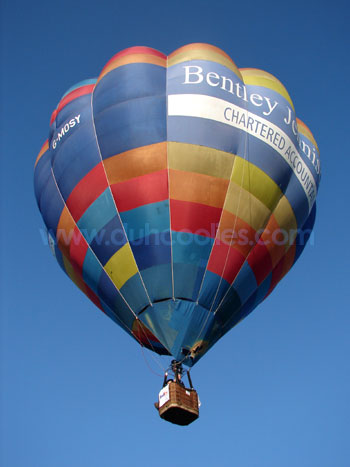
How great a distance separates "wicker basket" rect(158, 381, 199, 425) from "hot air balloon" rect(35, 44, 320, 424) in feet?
1.95

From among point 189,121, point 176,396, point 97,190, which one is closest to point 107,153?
point 97,190

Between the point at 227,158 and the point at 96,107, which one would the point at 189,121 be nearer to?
the point at 227,158

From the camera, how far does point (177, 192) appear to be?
28.6 feet

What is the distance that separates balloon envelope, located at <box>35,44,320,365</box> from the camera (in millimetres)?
8555

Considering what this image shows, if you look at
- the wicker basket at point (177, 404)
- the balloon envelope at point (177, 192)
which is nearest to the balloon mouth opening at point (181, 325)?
the balloon envelope at point (177, 192)

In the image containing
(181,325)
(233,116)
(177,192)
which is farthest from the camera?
(233,116)

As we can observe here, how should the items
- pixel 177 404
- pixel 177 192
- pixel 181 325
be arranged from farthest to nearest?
pixel 177 192 → pixel 181 325 → pixel 177 404

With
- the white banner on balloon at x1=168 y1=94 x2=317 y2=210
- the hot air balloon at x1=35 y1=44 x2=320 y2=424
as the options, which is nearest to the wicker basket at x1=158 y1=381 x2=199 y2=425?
the hot air balloon at x1=35 y1=44 x2=320 y2=424

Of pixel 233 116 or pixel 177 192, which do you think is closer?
pixel 177 192

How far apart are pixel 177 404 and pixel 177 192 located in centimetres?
301

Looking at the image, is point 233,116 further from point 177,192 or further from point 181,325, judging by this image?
point 181,325

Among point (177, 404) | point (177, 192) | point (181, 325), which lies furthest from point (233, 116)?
point (177, 404)

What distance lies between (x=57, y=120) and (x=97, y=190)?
197cm

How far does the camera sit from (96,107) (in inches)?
377
